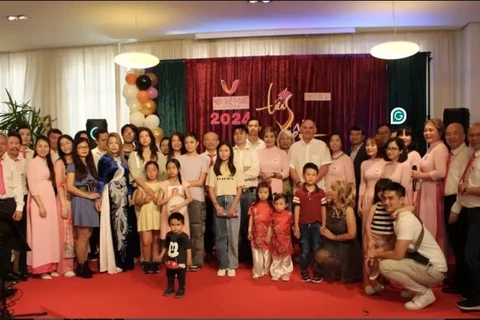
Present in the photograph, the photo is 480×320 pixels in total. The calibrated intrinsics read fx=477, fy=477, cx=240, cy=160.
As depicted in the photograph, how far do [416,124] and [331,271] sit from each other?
3220mm

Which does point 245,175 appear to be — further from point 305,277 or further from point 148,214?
point 305,277

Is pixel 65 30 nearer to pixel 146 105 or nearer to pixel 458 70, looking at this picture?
pixel 146 105

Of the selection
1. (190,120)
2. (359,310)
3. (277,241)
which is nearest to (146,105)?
(190,120)

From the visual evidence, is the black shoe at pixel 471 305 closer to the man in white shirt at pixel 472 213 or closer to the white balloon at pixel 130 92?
the man in white shirt at pixel 472 213

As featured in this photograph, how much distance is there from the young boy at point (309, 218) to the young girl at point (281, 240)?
110 millimetres

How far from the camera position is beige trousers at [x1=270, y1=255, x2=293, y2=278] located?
4734 millimetres

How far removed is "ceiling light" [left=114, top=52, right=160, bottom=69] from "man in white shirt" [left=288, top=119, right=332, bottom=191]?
2.16 metres

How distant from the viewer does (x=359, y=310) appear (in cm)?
391

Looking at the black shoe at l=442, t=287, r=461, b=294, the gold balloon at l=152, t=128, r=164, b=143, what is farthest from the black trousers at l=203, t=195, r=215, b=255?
the black shoe at l=442, t=287, r=461, b=294

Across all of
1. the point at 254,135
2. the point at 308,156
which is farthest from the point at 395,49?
the point at 254,135

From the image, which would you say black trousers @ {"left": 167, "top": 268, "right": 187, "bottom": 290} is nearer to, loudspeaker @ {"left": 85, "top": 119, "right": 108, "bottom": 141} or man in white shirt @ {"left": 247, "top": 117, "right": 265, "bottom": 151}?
man in white shirt @ {"left": 247, "top": 117, "right": 265, "bottom": 151}

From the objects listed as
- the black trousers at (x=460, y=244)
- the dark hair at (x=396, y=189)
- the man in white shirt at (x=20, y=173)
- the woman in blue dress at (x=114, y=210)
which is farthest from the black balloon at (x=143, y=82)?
the black trousers at (x=460, y=244)

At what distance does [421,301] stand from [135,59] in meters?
4.22

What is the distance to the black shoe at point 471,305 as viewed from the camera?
3867mm
